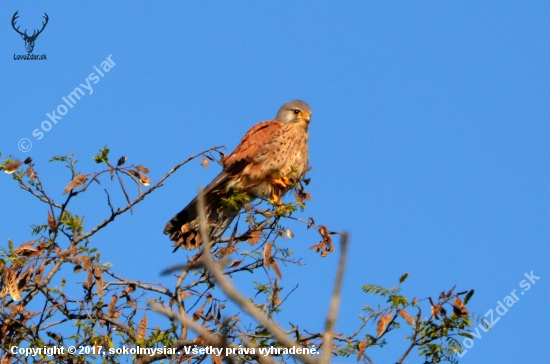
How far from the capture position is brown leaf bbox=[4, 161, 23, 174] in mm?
3631

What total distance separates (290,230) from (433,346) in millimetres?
978

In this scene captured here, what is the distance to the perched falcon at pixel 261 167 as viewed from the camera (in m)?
4.81

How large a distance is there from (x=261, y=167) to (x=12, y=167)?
6.91 ft

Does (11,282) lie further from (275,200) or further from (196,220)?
(275,200)

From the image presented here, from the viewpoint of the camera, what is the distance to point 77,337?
3645mm

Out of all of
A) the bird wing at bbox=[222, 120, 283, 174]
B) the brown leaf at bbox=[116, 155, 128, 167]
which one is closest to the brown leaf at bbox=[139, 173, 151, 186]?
the brown leaf at bbox=[116, 155, 128, 167]

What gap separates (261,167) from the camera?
17.8 ft

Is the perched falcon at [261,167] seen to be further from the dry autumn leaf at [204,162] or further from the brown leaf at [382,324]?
the brown leaf at [382,324]

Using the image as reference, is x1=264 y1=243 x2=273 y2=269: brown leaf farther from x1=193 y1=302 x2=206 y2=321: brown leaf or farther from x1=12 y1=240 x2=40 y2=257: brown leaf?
x1=12 y1=240 x2=40 y2=257: brown leaf

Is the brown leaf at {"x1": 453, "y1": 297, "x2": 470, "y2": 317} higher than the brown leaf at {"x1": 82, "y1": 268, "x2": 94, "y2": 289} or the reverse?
the reverse

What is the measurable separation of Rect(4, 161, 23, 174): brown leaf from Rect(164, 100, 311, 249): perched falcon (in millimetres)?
1194

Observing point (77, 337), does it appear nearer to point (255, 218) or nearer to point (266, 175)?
point (255, 218)

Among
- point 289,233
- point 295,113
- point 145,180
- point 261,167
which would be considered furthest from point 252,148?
point 145,180

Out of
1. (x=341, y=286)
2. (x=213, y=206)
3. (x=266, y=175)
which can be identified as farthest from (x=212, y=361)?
(x=341, y=286)
